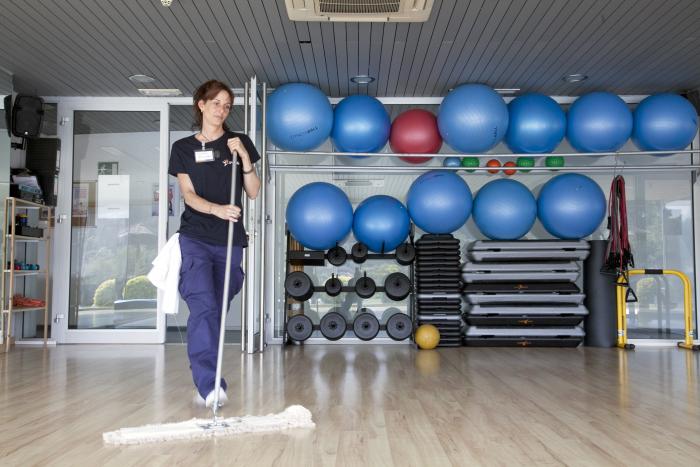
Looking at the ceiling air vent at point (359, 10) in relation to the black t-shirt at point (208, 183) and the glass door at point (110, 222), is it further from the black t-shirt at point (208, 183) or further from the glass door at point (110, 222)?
the glass door at point (110, 222)

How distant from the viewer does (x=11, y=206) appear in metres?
A: 5.67

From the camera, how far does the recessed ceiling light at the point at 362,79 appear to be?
219 inches

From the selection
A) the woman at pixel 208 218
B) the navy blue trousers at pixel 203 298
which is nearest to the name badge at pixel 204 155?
the woman at pixel 208 218

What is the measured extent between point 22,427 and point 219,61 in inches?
139

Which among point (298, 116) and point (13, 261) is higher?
point (298, 116)

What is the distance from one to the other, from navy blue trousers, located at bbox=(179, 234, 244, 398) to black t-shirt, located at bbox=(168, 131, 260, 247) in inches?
1.9

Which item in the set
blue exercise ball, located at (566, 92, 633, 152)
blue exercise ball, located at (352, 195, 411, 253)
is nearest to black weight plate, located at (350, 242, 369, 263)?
blue exercise ball, located at (352, 195, 411, 253)

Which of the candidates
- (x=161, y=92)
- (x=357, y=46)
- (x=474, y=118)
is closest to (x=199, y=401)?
(x=357, y=46)

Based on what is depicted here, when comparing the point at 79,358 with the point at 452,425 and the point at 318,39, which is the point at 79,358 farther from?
the point at 452,425

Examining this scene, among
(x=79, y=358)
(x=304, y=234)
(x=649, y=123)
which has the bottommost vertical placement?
(x=79, y=358)

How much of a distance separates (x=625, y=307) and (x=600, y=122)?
5.54 feet

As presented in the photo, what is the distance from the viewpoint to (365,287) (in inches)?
224

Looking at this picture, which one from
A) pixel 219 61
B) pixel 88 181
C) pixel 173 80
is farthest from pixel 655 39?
pixel 88 181

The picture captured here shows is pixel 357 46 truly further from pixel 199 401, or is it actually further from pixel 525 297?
pixel 199 401
